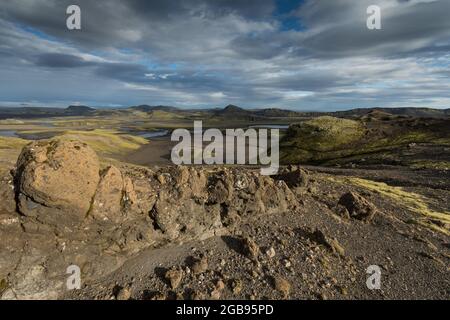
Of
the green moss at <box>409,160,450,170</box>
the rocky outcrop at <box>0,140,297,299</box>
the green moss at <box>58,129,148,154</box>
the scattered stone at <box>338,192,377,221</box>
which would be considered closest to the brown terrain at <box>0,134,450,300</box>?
the rocky outcrop at <box>0,140,297,299</box>

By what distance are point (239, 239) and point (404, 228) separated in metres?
18.6

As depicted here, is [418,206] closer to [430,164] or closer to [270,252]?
[270,252]

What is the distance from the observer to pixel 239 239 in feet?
77.3

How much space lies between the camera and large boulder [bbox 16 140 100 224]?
17.1 m

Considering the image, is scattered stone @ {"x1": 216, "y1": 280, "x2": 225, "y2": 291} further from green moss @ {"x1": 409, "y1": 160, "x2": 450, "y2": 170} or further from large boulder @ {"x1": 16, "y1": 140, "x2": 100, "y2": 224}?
green moss @ {"x1": 409, "y1": 160, "x2": 450, "y2": 170}

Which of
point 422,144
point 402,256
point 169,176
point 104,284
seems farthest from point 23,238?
point 422,144

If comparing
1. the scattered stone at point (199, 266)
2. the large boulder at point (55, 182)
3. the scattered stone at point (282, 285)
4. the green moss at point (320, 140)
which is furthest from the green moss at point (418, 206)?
the green moss at point (320, 140)

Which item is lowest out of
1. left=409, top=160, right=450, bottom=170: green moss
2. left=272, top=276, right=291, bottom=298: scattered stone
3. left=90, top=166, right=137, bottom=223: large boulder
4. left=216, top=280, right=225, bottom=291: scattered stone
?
left=272, top=276, right=291, bottom=298: scattered stone

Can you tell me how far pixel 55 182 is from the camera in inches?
679

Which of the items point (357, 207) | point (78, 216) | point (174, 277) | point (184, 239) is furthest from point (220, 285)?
point (357, 207)

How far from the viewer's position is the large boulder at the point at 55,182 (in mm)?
17094

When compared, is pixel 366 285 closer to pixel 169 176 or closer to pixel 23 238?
pixel 169 176

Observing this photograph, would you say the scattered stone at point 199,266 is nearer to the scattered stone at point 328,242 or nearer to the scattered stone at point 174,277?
the scattered stone at point 174,277

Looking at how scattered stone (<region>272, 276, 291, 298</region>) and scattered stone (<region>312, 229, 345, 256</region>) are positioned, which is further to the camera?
scattered stone (<region>312, 229, 345, 256</region>)
